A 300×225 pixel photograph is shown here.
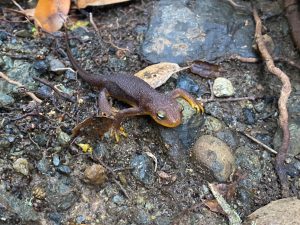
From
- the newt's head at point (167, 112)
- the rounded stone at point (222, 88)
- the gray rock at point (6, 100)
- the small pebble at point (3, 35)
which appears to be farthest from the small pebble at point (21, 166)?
the rounded stone at point (222, 88)

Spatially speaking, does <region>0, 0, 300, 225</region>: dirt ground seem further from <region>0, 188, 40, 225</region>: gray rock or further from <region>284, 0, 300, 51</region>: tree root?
<region>284, 0, 300, 51</region>: tree root

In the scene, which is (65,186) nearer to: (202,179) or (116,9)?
(202,179)

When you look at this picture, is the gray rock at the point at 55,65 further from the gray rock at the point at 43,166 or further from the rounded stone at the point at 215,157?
the rounded stone at the point at 215,157

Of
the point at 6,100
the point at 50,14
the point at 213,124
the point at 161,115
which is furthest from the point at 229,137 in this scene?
the point at 50,14

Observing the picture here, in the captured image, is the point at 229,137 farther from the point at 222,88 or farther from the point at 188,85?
the point at 188,85

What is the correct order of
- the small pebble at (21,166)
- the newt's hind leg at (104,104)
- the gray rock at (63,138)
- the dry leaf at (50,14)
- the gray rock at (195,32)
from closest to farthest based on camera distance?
1. the small pebble at (21,166)
2. the gray rock at (63,138)
3. the newt's hind leg at (104,104)
4. the gray rock at (195,32)
5. the dry leaf at (50,14)

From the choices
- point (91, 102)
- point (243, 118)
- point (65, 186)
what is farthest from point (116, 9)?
point (65, 186)
